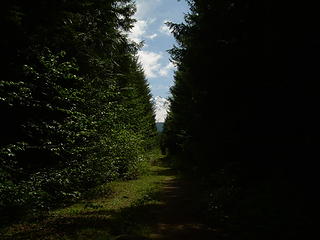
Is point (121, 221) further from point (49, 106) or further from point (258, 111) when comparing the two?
point (258, 111)

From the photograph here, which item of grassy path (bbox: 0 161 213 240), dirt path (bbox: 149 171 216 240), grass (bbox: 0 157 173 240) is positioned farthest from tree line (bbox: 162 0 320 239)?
grass (bbox: 0 157 173 240)

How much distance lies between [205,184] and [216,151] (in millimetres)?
3882

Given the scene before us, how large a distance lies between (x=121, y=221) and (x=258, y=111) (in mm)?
5470

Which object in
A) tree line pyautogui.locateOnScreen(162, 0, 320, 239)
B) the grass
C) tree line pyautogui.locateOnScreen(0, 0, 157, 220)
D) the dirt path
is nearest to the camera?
tree line pyautogui.locateOnScreen(162, 0, 320, 239)

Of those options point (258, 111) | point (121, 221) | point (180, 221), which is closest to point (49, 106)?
point (121, 221)

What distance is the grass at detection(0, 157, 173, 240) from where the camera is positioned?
8.40 m

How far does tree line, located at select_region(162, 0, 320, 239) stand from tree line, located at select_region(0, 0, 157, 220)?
14.4 feet

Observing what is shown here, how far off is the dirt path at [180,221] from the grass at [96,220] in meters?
0.38

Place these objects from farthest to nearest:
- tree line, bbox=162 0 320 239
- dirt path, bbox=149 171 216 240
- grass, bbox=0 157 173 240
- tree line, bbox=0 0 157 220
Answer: tree line, bbox=0 0 157 220
dirt path, bbox=149 171 216 240
grass, bbox=0 157 173 240
tree line, bbox=162 0 320 239

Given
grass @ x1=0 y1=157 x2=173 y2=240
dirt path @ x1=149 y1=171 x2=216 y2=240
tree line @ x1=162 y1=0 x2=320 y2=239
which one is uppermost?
tree line @ x1=162 y1=0 x2=320 y2=239

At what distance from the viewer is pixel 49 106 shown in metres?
10.1

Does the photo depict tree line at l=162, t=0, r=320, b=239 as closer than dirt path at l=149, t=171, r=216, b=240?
Yes

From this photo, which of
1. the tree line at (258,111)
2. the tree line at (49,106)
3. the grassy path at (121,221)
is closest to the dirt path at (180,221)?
the grassy path at (121,221)

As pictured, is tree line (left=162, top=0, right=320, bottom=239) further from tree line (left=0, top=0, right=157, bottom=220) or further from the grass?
tree line (left=0, top=0, right=157, bottom=220)
